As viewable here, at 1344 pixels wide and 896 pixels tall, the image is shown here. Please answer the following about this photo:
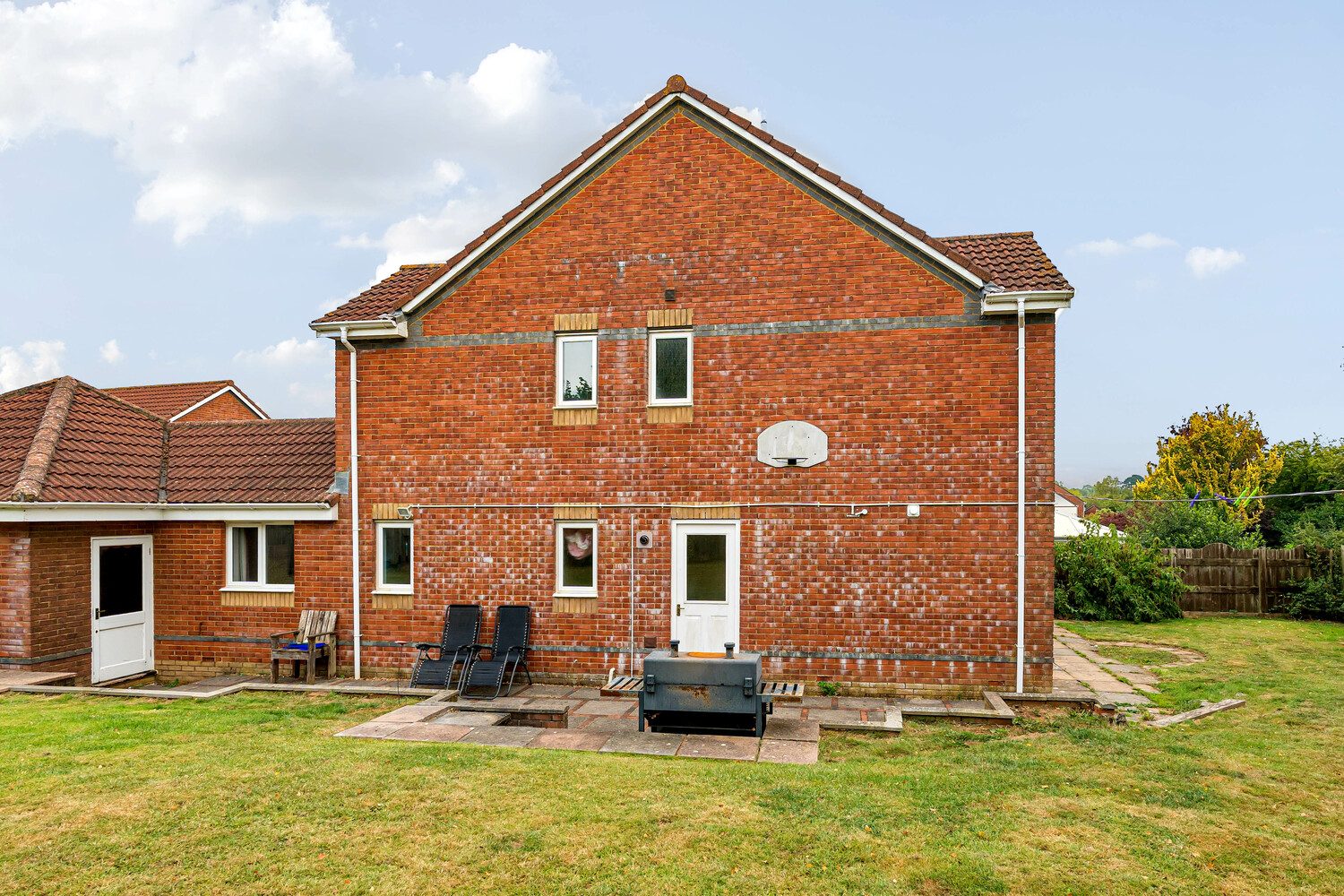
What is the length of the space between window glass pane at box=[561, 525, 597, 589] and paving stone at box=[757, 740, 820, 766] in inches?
169

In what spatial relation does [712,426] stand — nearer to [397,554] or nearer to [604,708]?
[604,708]

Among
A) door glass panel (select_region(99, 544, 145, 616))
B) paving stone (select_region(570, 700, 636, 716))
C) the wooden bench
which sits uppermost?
door glass panel (select_region(99, 544, 145, 616))

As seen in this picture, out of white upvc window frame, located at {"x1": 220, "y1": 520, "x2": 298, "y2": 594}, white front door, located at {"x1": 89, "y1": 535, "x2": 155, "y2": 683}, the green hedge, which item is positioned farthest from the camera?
the green hedge

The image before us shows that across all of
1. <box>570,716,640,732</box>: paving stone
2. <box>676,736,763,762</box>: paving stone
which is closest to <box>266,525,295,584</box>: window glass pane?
<box>570,716,640,732</box>: paving stone

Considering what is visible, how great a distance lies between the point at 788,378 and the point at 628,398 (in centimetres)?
238

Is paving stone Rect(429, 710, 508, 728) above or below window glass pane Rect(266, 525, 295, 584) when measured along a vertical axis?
below

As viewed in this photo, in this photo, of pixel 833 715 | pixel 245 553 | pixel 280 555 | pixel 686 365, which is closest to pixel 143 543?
pixel 245 553

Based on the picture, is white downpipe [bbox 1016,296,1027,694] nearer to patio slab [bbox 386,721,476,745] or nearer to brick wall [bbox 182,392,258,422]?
patio slab [bbox 386,721,476,745]

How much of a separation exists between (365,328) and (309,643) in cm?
490

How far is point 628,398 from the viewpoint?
12.3 meters

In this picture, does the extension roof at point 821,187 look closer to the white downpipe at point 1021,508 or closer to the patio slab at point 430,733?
the white downpipe at point 1021,508

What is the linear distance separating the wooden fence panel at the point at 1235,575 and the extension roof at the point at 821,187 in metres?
13.8

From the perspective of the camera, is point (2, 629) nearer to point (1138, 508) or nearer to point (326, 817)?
→ point (326, 817)

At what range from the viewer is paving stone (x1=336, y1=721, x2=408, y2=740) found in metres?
9.23
